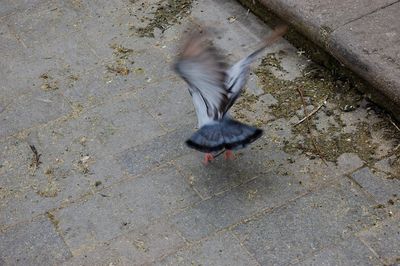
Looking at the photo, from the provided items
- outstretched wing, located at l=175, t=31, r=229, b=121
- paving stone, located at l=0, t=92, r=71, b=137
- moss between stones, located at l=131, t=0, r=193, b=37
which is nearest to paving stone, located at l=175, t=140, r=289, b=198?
outstretched wing, located at l=175, t=31, r=229, b=121

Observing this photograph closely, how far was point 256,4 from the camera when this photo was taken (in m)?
5.38

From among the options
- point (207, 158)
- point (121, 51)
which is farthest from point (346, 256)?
point (121, 51)

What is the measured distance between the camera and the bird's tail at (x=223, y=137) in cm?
359

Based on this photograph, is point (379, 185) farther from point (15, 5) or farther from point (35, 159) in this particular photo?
point (15, 5)

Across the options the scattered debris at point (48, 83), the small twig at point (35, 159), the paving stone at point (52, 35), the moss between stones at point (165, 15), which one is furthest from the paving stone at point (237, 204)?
the moss between stones at point (165, 15)

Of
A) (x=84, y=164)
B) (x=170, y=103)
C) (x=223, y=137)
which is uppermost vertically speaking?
(x=223, y=137)

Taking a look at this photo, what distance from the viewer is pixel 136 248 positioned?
11.9ft

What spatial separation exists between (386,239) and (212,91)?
122cm

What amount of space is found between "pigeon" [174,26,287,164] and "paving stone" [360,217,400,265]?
81 cm

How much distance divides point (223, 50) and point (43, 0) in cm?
192

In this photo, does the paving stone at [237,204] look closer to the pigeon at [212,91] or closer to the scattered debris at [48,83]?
the pigeon at [212,91]

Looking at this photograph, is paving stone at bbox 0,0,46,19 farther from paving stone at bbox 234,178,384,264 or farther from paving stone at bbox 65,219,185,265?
paving stone at bbox 234,178,384,264

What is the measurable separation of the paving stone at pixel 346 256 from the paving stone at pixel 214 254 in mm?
326

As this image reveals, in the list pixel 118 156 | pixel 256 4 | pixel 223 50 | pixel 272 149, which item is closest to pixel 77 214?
pixel 118 156
